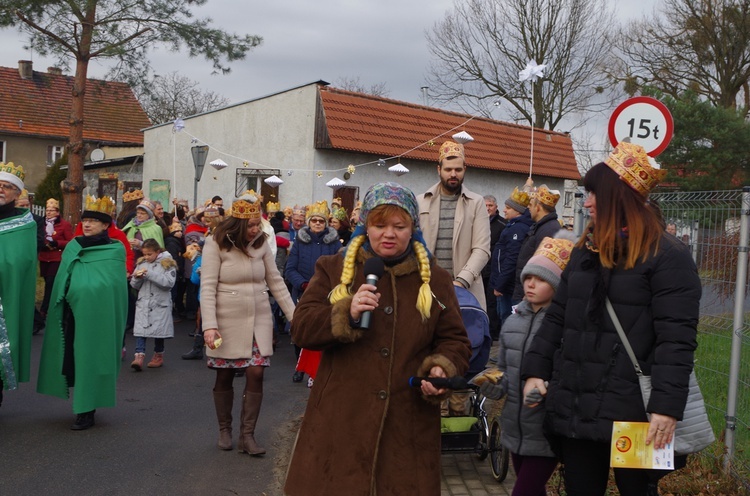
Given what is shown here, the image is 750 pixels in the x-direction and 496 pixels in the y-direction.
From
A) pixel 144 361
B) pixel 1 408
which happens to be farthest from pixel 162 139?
pixel 1 408

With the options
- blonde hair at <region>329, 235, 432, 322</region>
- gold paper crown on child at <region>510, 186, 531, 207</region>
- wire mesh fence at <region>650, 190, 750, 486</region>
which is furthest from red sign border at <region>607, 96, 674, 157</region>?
blonde hair at <region>329, 235, 432, 322</region>

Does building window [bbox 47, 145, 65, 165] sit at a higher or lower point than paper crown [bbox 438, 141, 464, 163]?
higher

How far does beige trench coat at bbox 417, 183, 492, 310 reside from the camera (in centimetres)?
648

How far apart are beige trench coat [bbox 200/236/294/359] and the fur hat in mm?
2468

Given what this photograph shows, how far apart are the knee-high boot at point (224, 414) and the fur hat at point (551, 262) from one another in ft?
10.2

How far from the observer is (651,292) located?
347cm

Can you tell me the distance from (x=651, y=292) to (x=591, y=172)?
599mm

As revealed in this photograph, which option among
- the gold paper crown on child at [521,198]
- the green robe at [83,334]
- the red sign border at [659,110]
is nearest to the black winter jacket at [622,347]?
the red sign border at [659,110]

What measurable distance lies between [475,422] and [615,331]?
2920 millimetres

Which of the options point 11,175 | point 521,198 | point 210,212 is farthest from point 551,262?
point 210,212

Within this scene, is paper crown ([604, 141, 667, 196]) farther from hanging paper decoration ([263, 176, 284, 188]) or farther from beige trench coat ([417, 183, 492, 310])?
hanging paper decoration ([263, 176, 284, 188])

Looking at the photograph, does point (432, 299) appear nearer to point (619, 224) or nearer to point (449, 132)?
point (619, 224)

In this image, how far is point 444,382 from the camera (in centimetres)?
338

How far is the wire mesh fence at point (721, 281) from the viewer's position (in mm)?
5816
